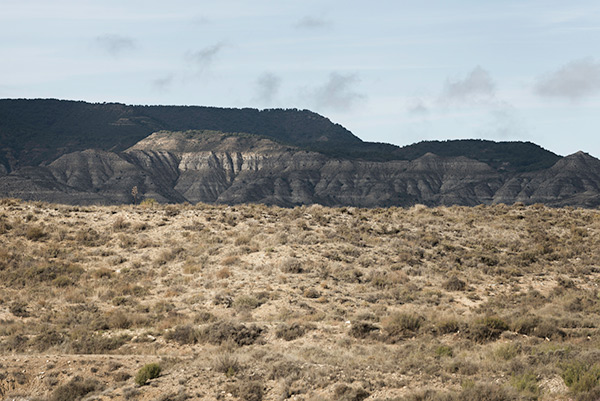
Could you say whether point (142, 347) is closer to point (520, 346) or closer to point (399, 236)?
point (520, 346)

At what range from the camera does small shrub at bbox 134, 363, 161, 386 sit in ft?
49.9

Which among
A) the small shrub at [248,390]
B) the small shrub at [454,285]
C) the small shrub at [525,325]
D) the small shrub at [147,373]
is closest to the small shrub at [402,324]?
the small shrub at [525,325]

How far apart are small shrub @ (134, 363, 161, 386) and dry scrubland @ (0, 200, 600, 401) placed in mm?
40

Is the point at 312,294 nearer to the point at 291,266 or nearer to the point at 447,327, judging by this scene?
the point at 291,266

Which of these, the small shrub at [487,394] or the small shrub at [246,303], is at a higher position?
the small shrub at [487,394]

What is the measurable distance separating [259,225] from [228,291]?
1044 centimetres

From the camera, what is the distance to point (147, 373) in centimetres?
1545

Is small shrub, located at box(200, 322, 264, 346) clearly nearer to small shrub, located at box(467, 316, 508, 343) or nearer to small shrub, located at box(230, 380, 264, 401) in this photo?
small shrub, located at box(230, 380, 264, 401)

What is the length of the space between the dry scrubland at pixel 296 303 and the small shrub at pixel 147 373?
1.6 inches

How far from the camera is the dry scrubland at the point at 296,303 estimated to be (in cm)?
1518

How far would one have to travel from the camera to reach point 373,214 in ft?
145

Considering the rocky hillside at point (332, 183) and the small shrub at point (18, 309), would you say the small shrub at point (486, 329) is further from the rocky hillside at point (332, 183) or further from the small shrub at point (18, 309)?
the rocky hillside at point (332, 183)

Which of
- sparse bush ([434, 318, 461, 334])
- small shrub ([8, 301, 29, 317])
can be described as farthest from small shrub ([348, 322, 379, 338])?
small shrub ([8, 301, 29, 317])

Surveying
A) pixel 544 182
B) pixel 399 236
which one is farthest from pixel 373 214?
pixel 544 182
